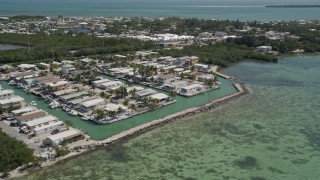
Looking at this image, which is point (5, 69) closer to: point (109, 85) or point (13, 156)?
point (109, 85)

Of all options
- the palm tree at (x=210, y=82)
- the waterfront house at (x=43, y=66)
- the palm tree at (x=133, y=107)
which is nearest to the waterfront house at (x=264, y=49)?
the palm tree at (x=210, y=82)

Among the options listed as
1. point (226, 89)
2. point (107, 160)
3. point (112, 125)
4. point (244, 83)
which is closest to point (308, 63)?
point (244, 83)

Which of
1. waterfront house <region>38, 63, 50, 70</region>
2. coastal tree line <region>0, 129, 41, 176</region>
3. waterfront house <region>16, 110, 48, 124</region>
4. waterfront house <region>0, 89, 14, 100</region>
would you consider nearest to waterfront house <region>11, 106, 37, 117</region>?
waterfront house <region>16, 110, 48, 124</region>

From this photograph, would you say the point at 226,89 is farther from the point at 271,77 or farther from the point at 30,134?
the point at 30,134

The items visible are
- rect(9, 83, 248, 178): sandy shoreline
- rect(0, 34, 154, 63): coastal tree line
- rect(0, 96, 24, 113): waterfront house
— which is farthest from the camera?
rect(0, 34, 154, 63): coastal tree line

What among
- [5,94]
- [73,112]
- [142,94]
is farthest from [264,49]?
[5,94]

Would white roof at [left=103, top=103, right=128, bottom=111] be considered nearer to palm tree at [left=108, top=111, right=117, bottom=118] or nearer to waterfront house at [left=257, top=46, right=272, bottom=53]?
palm tree at [left=108, top=111, right=117, bottom=118]
